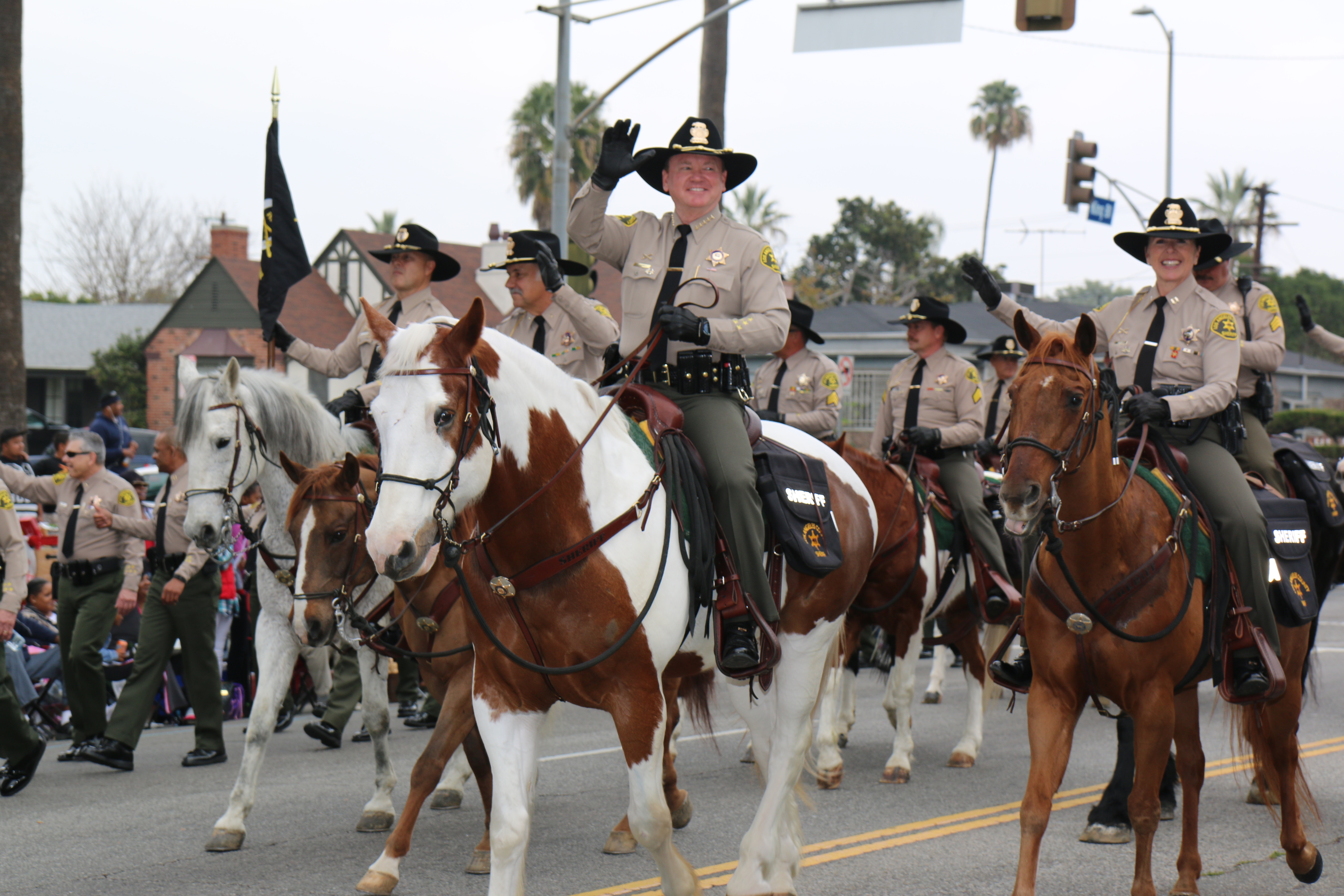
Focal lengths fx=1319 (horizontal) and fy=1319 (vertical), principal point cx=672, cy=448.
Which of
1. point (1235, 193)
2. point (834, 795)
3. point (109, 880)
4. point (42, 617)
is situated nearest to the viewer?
point (109, 880)

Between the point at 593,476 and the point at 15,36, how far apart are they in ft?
43.4

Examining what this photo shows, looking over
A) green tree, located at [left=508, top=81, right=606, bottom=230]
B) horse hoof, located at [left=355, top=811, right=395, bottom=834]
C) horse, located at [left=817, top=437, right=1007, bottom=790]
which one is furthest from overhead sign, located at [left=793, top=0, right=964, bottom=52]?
green tree, located at [left=508, top=81, right=606, bottom=230]

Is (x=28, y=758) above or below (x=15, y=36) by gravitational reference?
below

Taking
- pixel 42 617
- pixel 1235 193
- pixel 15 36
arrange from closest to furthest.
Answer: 1. pixel 42 617
2. pixel 15 36
3. pixel 1235 193

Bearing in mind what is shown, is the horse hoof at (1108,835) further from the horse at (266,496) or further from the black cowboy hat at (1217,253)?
the horse at (266,496)

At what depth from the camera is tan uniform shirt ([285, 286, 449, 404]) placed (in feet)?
25.5

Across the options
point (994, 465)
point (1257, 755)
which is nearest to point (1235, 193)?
point (994, 465)

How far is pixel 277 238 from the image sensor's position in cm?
884

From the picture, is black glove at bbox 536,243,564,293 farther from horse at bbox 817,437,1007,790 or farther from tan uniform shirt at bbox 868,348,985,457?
tan uniform shirt at bbox 868,348,985,457

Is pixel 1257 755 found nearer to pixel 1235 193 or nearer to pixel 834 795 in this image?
pixel 834 795

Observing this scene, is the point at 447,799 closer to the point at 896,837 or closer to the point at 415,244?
the point at 896,837

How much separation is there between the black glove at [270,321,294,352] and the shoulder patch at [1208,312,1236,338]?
5.35 m

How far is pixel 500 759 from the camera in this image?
15.2 feet

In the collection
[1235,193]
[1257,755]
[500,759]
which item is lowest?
[1257,755]
